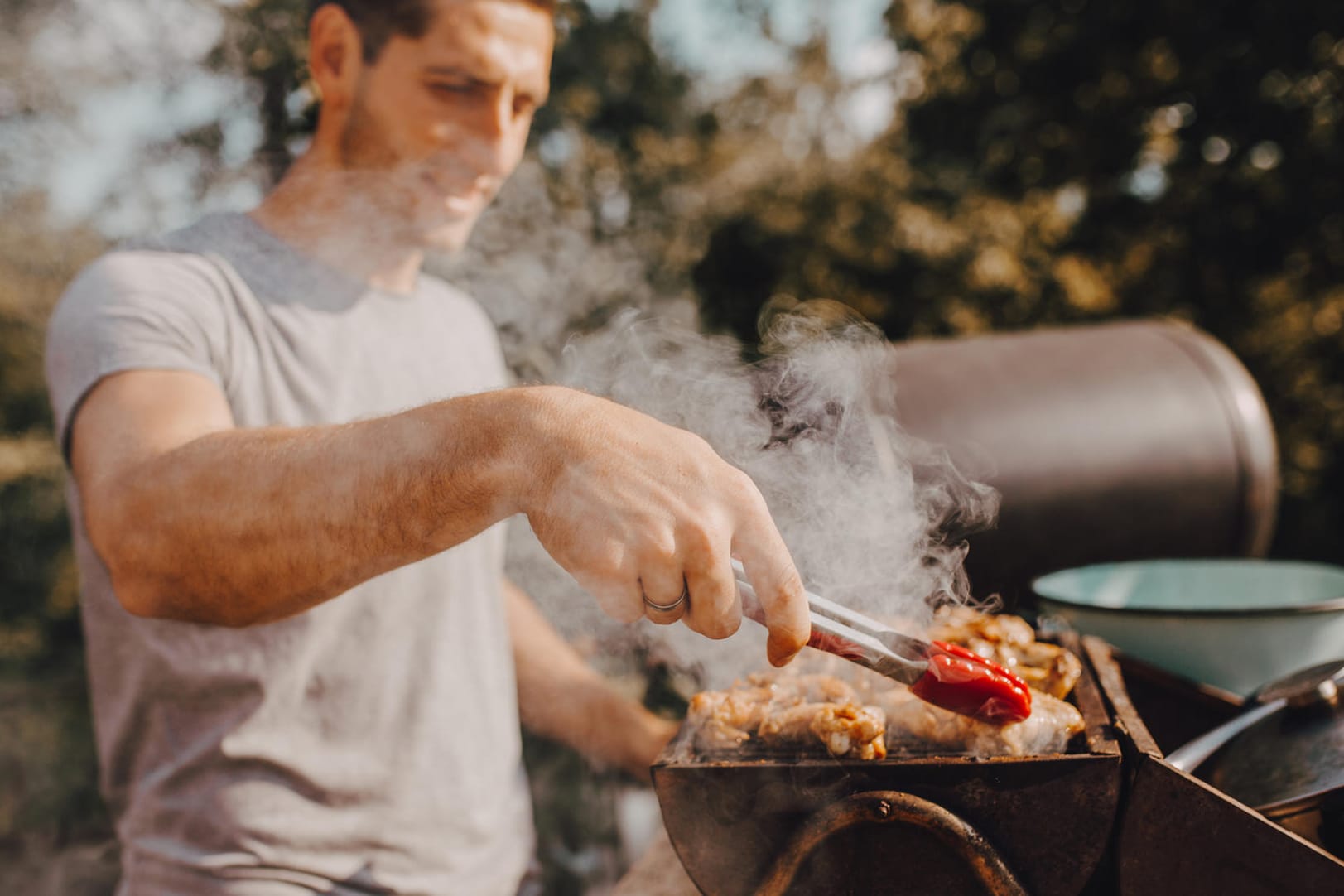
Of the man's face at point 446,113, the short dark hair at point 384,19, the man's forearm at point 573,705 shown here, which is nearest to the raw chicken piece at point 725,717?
the man's forearm at point 573,705

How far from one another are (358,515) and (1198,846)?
51.0 inches

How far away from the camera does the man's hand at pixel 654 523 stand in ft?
3.64

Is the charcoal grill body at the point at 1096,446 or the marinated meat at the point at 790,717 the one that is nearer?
the marinated meat at the point at 790,717

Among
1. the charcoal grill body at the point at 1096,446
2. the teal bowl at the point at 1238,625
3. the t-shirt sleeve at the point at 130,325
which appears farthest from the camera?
the charcoal grill body at the point at 1096,446

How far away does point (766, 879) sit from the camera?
4.15ft

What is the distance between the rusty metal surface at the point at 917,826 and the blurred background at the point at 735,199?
11.8ft

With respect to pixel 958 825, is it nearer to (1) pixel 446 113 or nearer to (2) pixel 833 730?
(2) pixel 833 730

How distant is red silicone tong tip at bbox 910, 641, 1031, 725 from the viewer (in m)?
1.29

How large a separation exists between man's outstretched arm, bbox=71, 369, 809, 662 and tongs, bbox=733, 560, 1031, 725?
13 cm

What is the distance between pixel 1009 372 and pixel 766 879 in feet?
9.28

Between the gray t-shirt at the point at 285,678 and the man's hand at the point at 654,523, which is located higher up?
the man's hand at the point at 654,523

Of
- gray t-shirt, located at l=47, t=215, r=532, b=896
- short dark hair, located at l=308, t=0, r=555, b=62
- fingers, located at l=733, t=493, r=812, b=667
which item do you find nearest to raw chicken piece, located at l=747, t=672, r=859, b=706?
fingers, located at l=733, t=493, r=812, b=667

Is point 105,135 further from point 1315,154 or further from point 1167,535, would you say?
point 1315,154

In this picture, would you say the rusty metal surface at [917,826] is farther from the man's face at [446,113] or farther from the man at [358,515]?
the man's face at [446,113]
